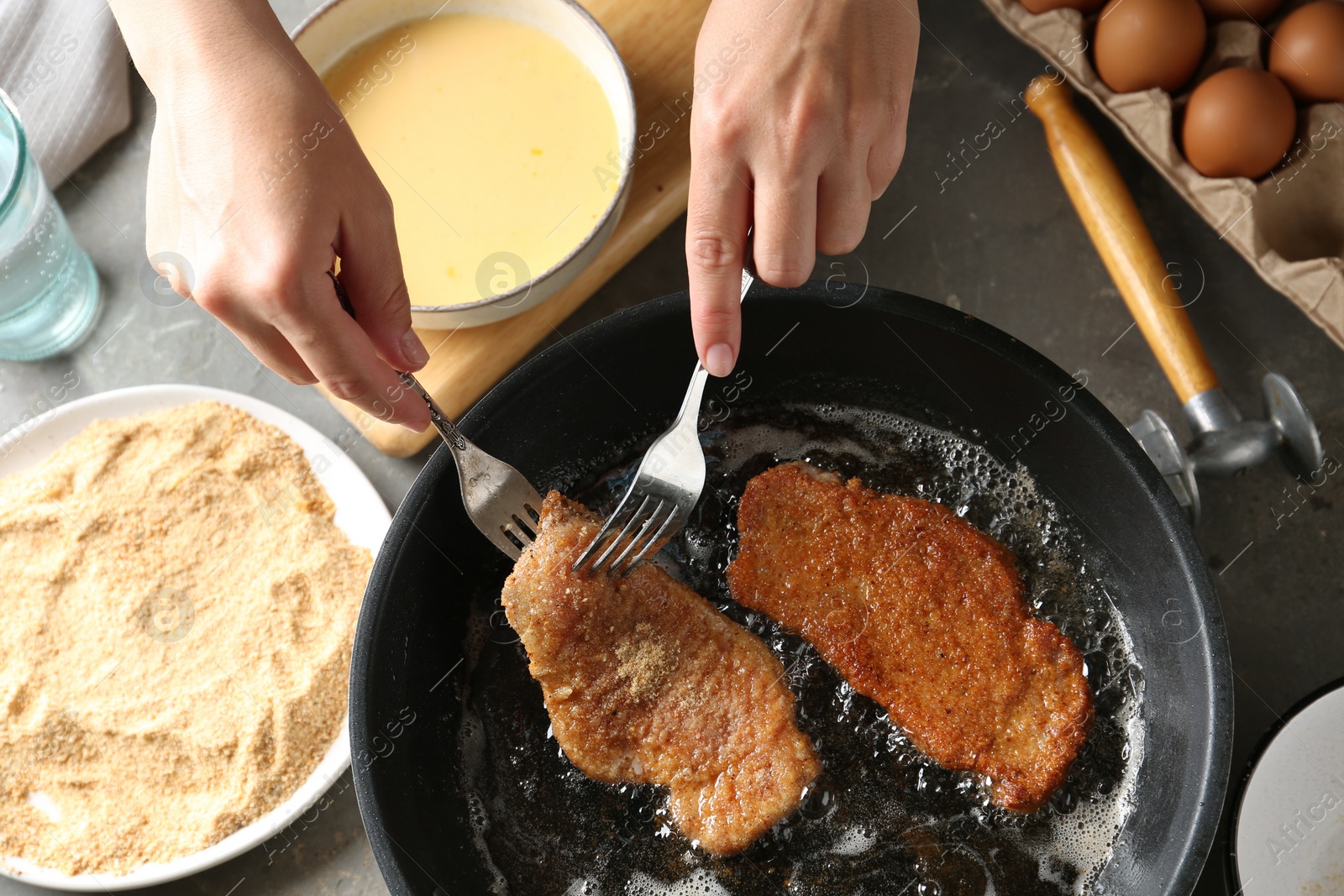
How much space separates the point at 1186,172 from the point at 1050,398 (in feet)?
1.38

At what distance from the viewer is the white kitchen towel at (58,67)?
1.42 m

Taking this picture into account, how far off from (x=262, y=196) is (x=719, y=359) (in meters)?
0.41

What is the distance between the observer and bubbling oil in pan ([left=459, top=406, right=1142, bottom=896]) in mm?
1088

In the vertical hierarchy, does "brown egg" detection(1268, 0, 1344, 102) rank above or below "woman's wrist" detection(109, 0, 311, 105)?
below

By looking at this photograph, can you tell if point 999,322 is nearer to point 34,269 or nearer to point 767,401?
point 767,401

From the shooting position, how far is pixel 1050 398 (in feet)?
3.48

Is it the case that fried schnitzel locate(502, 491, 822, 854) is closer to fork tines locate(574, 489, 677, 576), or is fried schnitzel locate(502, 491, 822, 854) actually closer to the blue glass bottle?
fork tines locate(574, 489, 677, 576)

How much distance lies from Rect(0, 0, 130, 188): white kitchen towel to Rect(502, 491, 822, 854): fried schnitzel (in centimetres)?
97

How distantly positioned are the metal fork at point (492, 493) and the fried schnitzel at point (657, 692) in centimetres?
3

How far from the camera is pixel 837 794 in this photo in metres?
1.10

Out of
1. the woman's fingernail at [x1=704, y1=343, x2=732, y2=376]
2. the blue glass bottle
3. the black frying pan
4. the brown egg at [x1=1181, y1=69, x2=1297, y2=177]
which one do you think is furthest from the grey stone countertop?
the woman's fingernail at [x1=704, y1=343, x2=732, y2=376]

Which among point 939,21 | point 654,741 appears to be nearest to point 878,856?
point 654,741

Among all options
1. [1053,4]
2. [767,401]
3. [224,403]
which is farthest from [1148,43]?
[224,403]

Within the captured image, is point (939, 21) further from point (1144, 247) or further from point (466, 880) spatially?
A: point (466, 880)
